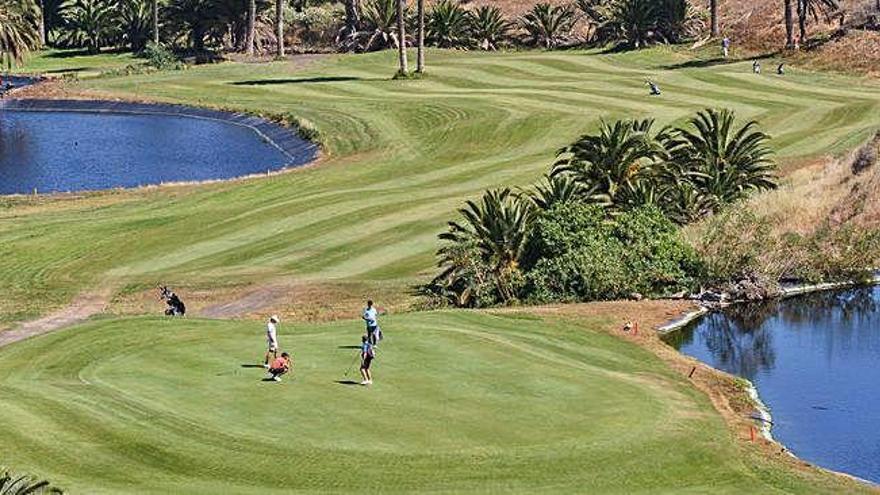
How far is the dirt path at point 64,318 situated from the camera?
4786 centimetres

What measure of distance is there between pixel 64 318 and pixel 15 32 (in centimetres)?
7053

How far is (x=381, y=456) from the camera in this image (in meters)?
28.9

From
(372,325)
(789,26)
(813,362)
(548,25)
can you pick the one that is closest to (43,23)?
(548,25)

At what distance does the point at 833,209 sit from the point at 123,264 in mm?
28487

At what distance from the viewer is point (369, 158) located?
8362 centimetres

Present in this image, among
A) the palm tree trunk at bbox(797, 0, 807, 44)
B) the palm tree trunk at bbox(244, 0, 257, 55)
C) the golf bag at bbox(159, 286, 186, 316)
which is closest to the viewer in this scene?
the golf bag at bbox(159, 286, 186, 316)

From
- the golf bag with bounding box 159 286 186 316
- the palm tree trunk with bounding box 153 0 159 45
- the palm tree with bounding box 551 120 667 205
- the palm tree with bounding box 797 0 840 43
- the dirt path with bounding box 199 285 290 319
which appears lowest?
the dirt path with bounding box 199 285 290 319

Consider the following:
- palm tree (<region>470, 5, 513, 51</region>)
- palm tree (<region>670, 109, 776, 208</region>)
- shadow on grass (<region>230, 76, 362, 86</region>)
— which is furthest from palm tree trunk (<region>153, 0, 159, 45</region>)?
palm tree (<region>670, 109, 776, 208</region>)

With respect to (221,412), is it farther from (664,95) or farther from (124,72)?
(124,72)

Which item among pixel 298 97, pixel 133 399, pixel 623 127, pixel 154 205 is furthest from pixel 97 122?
pixel 133 399

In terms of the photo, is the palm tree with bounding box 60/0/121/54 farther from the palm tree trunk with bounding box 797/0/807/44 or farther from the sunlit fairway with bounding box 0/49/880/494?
the sunlit fairway with bounding box 0/49/880/494

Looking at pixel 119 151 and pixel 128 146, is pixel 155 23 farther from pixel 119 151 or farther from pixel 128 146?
pixel 119 151

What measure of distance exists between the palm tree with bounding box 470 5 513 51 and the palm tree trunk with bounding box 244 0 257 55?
67.3 ft

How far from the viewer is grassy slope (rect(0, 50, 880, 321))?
57781 mm
